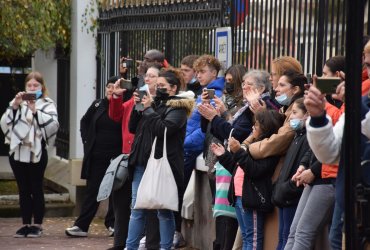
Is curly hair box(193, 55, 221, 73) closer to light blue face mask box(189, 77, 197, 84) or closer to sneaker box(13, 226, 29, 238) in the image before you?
light blue face mask box(189, 77, 197, 84)

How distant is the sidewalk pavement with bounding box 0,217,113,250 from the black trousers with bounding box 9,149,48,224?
0.33 m

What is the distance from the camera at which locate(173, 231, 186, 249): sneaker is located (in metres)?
11.3

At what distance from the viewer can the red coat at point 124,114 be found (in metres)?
11.3

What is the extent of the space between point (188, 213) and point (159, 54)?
1.78 metres

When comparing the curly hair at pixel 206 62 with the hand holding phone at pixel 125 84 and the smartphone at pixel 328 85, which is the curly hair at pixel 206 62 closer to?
the hand holding phone at pixel 125 84

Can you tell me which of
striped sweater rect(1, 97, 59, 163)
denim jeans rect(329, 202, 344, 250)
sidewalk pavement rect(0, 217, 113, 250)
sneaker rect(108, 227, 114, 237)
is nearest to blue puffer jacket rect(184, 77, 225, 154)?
sidewalk pavement rect(0, 217, 113, 250)

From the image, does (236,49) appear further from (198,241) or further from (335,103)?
(335,103)

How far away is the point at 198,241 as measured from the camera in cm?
1120

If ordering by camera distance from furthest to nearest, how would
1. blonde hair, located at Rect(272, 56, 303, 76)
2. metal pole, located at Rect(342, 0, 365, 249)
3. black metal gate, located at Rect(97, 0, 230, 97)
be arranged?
1. black metal gate, located at Rect(97, 0, 230, 97)
2. blonde hair, located at Rect(272, 56, 303, 76)
3. metal pole, located at Rect(342, 0, 365, 249)

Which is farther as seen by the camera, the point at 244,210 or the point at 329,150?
the point at 244,210

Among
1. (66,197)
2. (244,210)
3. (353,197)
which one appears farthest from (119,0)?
(353,197)

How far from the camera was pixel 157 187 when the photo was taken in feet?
32.3

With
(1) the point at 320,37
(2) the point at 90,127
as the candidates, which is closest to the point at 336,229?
(1) the point at 320,37

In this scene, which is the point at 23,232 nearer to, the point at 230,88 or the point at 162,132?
the point at 162,132
